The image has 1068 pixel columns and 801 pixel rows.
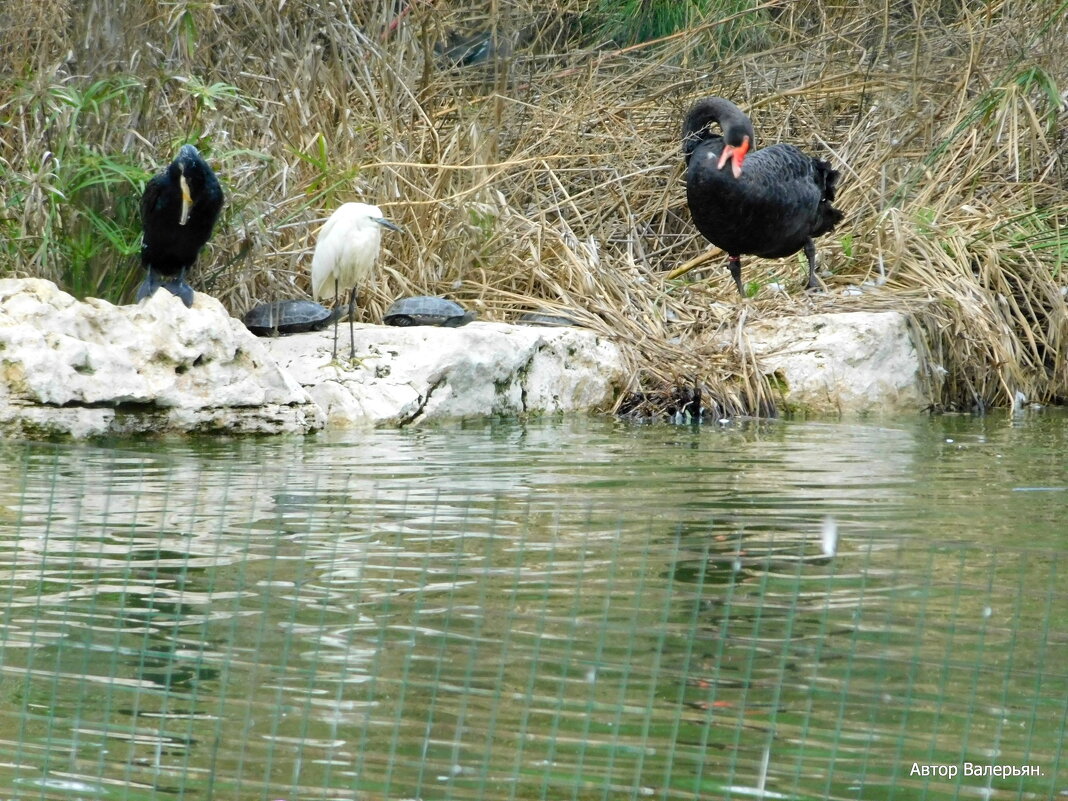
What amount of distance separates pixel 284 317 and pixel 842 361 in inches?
118

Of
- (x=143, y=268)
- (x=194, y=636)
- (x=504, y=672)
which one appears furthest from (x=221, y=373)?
(x=504, y=672)

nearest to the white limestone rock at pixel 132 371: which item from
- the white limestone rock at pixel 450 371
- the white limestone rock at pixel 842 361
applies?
the white limestone rock at pixel 450 371

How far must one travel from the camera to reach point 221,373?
6.39 metres

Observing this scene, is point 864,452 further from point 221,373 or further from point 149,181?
point 149,181

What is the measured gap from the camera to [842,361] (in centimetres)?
796

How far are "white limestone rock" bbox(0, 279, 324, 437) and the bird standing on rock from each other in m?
0.64

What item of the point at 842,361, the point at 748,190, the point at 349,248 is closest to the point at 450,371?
the point at 349,248

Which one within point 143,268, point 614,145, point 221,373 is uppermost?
point 614,145

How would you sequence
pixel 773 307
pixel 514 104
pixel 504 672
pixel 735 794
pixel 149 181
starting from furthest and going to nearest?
pixel 514 104 < pixel 773 307 < pixel 149 181 < pixel 504 672 < pixel 735 794

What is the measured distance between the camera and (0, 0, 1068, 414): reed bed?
7.24m

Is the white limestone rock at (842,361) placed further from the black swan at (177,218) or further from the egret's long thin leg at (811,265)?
the black swan at (177,218)

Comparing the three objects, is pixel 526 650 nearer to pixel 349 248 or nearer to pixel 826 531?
pixel 826 531

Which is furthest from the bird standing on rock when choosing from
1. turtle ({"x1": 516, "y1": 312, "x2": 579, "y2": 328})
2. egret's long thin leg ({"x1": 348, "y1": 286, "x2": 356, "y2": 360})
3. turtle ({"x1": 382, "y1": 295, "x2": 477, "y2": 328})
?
turtle ({"x1": 516, "y1": 312, "x2": 579, "y2": 328})

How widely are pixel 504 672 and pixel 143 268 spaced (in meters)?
4.91
